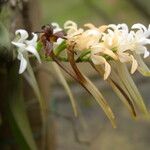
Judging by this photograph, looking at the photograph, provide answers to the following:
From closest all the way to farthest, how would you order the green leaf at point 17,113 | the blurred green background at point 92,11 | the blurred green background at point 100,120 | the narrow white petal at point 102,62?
the narrow white petal at point 102,62, the green leaf at point 17,113, the blurred green background at point 100,120, the blurred green background at point 92,11

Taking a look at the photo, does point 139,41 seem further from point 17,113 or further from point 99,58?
point 17,113

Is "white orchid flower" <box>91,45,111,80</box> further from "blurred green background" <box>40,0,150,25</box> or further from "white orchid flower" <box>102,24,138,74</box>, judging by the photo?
"blurred green background" <box>40,0,150,25</box>

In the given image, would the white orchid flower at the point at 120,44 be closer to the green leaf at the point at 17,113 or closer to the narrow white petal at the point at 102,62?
the narrow white petal at the point at 102,62

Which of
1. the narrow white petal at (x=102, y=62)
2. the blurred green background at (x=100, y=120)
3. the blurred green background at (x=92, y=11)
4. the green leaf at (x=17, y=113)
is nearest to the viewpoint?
the narrow white petal at (x=102, y=62)


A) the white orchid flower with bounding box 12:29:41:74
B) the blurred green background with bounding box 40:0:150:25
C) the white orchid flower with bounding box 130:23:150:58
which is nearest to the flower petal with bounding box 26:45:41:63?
the white orchid flower with bounding box 12:29:41:74

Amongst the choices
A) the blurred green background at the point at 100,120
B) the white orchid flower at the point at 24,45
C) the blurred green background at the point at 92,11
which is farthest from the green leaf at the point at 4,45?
the blurred green background at the point at 92,11
